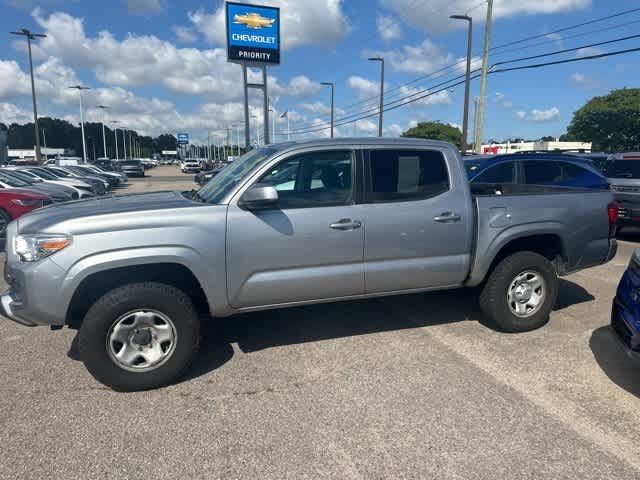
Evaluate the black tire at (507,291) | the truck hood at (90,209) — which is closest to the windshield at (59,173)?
the truck hood at (90,209)

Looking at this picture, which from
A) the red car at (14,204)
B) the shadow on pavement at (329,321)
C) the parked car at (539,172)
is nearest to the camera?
the shadow on pavement at (329,321)

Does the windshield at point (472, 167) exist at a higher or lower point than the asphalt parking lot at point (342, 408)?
higher

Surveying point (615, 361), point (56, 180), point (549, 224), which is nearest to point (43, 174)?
point (56, 180)

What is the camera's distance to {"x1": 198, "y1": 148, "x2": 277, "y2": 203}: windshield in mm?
3803

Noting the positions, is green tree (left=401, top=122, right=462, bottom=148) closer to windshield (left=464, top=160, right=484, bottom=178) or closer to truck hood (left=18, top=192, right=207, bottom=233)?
windshield (left=464, top=160, right=484, bottom=178)

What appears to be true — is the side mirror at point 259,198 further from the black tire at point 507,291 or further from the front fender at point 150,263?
the black tire at point 507,291

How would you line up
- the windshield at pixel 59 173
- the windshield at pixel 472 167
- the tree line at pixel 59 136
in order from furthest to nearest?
1. the tree line at pixel 59 136
2. the windshield at pixel 59 173
3. the windshield at pixel 472 167

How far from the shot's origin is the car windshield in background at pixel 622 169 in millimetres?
9289

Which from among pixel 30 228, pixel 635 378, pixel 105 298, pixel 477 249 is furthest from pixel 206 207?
pixel 635 378

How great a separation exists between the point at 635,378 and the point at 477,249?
5.16ft

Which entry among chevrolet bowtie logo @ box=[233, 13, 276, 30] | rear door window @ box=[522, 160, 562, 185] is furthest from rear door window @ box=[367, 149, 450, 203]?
chevrolet bowtie logo @ box=[233, 13, 276, 30]

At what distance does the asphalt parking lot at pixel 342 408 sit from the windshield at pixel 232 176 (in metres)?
1.38

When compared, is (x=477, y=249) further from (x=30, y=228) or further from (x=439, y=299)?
(x=30, y=228)

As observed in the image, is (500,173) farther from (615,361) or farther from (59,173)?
(59,173)
